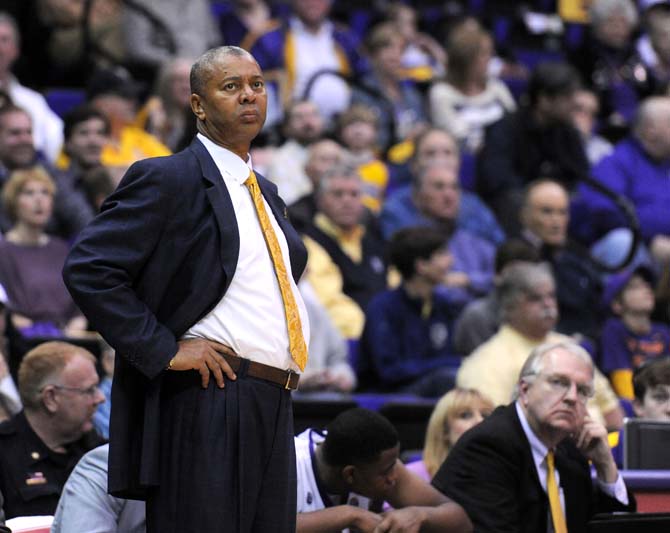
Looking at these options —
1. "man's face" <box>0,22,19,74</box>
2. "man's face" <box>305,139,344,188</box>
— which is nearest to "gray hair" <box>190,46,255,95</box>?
"man's face" <box>305,139,344,188</box>

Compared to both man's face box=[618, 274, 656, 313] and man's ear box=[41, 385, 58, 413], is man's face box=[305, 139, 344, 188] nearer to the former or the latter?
Result: man's face box=[618, 274, 656, 313]

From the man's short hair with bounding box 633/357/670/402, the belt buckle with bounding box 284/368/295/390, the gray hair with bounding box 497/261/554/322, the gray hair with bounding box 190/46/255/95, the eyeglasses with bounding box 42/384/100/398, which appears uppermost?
the gray hair with bounding box 190/46/255/95

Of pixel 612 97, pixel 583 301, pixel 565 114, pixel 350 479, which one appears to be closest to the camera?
pixel 350 479

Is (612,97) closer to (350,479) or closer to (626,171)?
(626,171)

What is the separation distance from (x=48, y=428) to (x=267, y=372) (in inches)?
73.0

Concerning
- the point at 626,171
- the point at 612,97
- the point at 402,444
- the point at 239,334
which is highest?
the point at 612,97

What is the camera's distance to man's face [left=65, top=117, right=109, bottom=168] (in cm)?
874

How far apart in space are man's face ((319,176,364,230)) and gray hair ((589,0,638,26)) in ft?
14.9

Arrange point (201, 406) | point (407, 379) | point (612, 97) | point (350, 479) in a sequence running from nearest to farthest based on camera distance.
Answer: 1. point (201, 406)
2. point (350, 479)
3. point (407, 379)
4. point (612, 97)

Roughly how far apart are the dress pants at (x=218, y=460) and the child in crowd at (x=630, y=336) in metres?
4.58

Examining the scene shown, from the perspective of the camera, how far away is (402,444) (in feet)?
22.4

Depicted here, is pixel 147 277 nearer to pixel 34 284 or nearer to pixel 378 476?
pixel 378 476

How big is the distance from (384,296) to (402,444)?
121 centimetres

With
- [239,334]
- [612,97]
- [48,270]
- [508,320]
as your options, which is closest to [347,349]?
[508,320]
